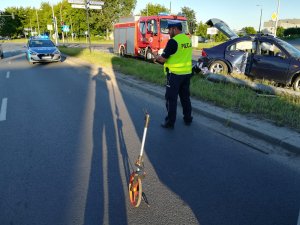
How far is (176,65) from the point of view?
545 cm

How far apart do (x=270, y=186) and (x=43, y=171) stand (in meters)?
2.90

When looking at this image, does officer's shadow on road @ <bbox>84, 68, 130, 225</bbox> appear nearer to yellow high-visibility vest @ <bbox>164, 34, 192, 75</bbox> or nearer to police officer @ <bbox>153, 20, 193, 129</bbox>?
police officer @ <bbox>153, 20, 193, 129</bbox>

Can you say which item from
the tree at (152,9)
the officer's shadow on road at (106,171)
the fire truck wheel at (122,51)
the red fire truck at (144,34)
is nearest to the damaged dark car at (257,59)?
the officer's shadow on road at (106,171)

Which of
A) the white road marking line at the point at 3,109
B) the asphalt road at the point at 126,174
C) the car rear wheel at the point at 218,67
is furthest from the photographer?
the car rear wheel at the point at 218,67

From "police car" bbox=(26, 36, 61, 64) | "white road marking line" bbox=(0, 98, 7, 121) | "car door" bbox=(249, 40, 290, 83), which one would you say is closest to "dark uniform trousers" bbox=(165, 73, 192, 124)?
"white road marking line" bbox=(0, 98, 7, 121)

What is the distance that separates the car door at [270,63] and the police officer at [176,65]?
4645mm

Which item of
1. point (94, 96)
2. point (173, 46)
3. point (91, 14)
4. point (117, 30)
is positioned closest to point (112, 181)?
point (173, 46)

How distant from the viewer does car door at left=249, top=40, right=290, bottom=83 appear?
898 cm

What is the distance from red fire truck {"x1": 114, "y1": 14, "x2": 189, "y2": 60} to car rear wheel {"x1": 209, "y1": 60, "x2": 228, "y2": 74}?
21.5 ft

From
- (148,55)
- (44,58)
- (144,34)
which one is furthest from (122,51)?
(44,58)

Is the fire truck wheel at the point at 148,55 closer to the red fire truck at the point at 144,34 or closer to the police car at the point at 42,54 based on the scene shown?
the red fire truck at the point at 144,34

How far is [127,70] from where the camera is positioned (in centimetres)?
1213

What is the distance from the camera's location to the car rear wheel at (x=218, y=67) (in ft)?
35.3

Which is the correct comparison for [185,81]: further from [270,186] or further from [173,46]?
[270,186]
